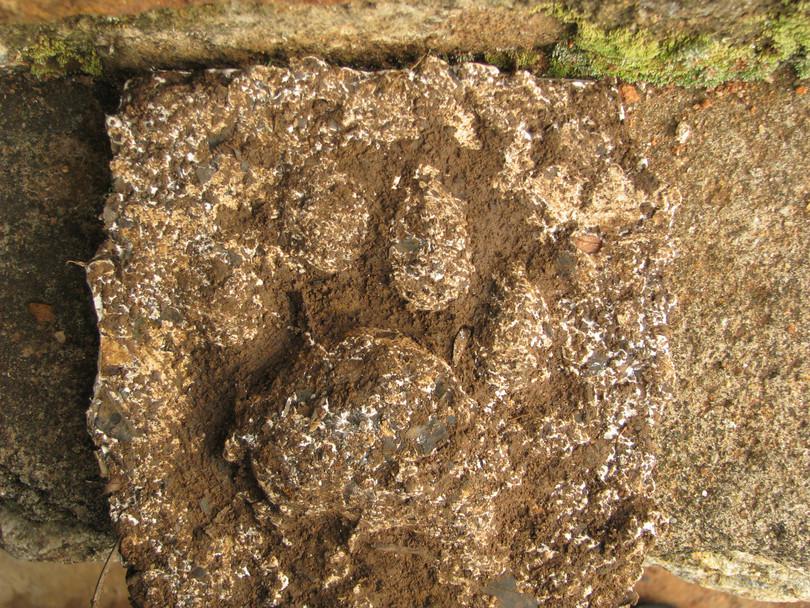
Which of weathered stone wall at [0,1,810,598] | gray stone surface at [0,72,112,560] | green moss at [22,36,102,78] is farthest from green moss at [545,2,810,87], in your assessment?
gray stone surface at [0,72,112,560]

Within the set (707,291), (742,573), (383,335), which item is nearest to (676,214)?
(707,291)

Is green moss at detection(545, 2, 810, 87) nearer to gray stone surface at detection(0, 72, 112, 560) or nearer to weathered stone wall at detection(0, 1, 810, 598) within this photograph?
weathered stone wall at detection(0, 1, 810, 598)

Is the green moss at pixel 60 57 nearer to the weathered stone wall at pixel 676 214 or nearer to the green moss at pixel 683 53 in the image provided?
the weathered stone wall at pixel 676 214

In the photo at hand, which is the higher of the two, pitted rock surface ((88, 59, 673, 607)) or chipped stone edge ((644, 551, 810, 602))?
pitted rock surface ((88, 59, 673, 607))

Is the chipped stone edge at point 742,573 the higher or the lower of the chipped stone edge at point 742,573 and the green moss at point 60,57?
the lower

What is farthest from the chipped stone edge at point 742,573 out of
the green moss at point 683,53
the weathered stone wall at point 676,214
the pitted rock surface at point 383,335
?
the green moss at point 683,53

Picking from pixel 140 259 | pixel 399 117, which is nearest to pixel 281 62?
pixel 399 117

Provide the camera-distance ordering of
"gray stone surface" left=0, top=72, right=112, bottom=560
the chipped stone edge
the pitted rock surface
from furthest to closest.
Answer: the chipped stone edge < "gray stone surface" left=0, top=72, right=112, bottom=560 < the pitted rock surface
